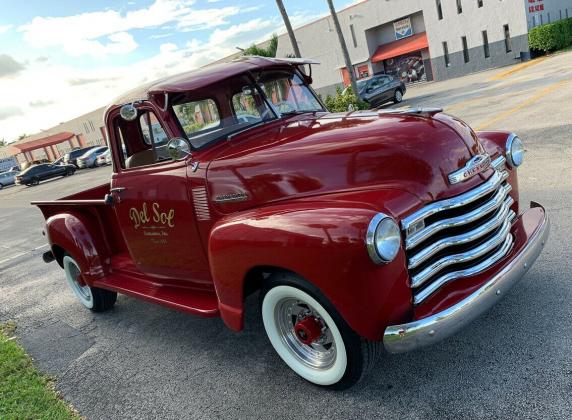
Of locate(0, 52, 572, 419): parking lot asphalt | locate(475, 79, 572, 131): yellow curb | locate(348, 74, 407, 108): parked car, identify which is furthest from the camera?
locate(348, 74, 407, 108): parked car

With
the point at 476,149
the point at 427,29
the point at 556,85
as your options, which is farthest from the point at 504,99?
the point at 427,29

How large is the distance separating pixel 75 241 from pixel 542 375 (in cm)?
409

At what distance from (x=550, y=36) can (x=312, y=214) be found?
29561 millimetres

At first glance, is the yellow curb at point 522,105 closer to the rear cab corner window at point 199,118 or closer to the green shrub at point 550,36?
the rear cab corner window at point 199,118

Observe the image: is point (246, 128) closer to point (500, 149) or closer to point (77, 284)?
point (500, 149)

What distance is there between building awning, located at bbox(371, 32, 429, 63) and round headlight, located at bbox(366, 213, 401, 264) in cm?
3423

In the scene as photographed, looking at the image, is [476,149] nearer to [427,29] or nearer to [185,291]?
[185,291]

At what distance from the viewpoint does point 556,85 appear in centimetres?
1378

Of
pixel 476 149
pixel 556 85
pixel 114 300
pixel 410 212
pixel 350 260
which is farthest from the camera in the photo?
pixel 556 85

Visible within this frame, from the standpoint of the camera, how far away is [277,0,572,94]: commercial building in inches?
1120

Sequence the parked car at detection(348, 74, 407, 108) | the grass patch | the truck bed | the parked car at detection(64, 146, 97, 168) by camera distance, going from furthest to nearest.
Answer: the parked car at detection(64, 146, 97, 168) < the parked car at detection(348, 74, 407, 108) < the truck bed < the grass patch

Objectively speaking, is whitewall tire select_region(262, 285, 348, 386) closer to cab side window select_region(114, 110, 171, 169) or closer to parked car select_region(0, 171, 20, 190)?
cab side window select_region(114, 110, 171, 169)

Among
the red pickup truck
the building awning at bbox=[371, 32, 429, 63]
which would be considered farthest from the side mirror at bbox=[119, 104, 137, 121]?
the building awning at bbox=[371, 32, 429, 63]

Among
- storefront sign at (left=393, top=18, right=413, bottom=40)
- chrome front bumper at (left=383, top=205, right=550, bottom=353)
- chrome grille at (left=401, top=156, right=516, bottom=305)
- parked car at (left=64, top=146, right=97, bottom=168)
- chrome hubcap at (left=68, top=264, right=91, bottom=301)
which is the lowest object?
parked car at (left=64, top=146, right=97, bottom=168)
